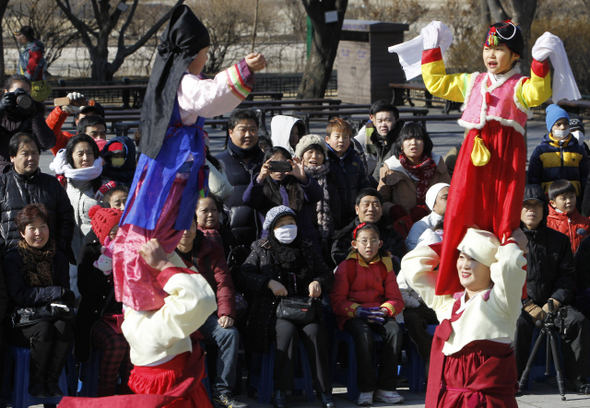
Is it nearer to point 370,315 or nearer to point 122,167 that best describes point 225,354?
point 370,315

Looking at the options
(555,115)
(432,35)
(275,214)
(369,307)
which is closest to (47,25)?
(555,115)

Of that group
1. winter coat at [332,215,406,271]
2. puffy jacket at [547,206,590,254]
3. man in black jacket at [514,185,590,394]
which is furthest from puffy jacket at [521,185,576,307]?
winter coat at [332,215,406,271]

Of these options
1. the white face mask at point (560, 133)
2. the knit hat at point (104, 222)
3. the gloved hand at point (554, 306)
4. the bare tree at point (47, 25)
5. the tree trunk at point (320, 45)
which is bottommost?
the gloved hand at point (554, 306)

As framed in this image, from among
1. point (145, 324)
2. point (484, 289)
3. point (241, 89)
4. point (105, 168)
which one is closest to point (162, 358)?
point (145, 324)

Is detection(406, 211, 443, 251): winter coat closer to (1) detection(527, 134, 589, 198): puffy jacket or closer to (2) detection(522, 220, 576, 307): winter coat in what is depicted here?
(2) detection(522, 220, 576, 307): winter coat

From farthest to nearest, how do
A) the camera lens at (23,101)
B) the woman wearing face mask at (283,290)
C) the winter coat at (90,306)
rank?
the camera lens at (23,101) → the woman wearing face mask at (283,290) → the winter coat at (90,306)

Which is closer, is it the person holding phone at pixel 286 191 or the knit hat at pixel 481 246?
the knit hat at pixel 481 246

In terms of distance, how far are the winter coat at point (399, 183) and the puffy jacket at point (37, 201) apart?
93.8 inches

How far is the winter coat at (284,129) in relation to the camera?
6992 millimetres

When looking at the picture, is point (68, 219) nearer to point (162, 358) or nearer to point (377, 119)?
point (162, 358)

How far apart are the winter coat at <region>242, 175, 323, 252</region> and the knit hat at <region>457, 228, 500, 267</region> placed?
1.97 meters

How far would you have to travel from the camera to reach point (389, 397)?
5148 mm

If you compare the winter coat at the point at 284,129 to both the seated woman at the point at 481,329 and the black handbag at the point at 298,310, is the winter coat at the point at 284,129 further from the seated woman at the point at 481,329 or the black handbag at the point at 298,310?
the seated woman at the point at 481,329

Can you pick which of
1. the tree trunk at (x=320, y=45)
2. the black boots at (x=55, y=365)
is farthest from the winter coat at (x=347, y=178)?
the tree trunk at (x=320, y=45)
